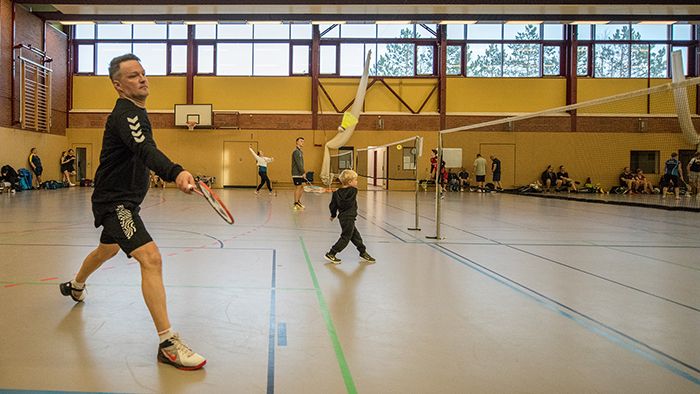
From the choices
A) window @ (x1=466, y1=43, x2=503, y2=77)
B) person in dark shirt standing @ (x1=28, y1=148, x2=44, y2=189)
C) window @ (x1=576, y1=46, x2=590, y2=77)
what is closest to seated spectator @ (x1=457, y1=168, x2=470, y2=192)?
window @ (x1=466, y1=43, x2=503, y2=77)

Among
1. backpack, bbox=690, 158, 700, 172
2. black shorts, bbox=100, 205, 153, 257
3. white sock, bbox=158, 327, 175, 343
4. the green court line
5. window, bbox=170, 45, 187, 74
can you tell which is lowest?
the green court line

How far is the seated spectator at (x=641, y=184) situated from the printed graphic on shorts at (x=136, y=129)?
29.5m

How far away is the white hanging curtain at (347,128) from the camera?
Answer: 2761 cm

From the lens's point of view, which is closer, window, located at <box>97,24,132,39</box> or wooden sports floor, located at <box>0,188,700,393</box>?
wooden sports floor, located at <box>0,188,700,393</box>

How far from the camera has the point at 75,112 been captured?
29.8m

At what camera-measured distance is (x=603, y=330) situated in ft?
12.3

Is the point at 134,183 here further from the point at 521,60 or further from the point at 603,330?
the point at 521,60

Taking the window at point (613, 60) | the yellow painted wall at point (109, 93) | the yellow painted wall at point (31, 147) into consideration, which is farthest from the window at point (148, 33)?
the window at point (613, 60)

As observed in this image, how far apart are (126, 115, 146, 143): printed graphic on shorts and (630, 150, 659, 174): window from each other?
31.3 meters

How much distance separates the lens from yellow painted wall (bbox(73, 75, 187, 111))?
29.5 meters

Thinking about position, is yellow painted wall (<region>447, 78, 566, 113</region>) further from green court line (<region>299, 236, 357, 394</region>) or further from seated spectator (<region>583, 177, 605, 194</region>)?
green court line (<region>299, 236, 357, 394</region>)

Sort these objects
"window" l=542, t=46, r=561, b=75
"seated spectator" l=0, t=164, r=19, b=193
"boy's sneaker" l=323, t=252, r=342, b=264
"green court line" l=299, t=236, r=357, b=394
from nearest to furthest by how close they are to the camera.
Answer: "green court line" l=299, t=236, r=357, b=394 < "boy's sneaker" l=323, t=252, r=342, b=264 < "seated spectator" l=0, t=164, r=19, b=193 < "window" l=542, t=46, r=561, b=75

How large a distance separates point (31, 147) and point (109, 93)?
5.59 m

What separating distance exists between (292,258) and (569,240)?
4.92 metres
